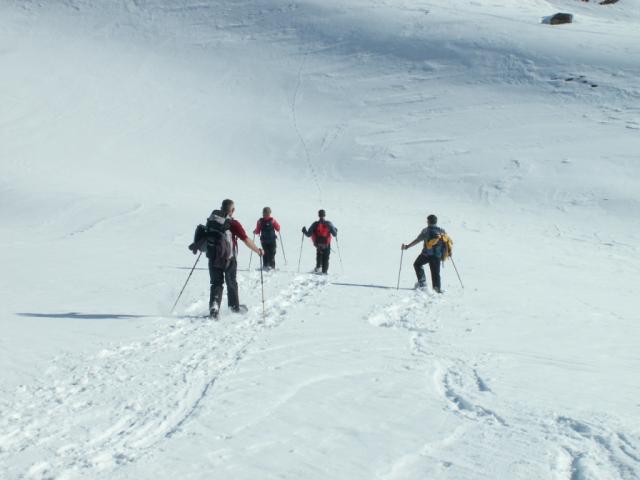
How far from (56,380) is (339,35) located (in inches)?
2235

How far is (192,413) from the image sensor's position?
5578 millimetres

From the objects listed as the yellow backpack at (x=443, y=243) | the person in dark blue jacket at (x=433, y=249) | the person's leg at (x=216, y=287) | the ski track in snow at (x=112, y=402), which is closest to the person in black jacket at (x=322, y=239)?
the person in dark blue jacket at (x=433, y=249)

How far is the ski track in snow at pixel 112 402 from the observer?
4.75 meters

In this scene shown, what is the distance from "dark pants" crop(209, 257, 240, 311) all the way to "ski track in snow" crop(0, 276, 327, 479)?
92cm

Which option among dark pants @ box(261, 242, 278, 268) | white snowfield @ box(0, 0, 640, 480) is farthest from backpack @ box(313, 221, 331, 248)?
dark pants @ box(261, 242, 278, 268)

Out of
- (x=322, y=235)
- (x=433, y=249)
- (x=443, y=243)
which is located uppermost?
(x=322, y=235)

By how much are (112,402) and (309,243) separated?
1518cm

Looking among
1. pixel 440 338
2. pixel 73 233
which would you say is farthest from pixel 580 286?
pixel 73 233

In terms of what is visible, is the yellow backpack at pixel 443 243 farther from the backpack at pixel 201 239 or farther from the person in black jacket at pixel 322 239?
the backpack at pixel 201 239

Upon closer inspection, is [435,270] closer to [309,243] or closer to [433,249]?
[433,249]

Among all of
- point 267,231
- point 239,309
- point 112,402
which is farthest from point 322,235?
point 112,402

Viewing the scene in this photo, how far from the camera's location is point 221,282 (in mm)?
9906

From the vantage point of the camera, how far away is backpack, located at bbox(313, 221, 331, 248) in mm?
14977

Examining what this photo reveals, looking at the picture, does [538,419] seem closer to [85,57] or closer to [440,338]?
[440,338]
